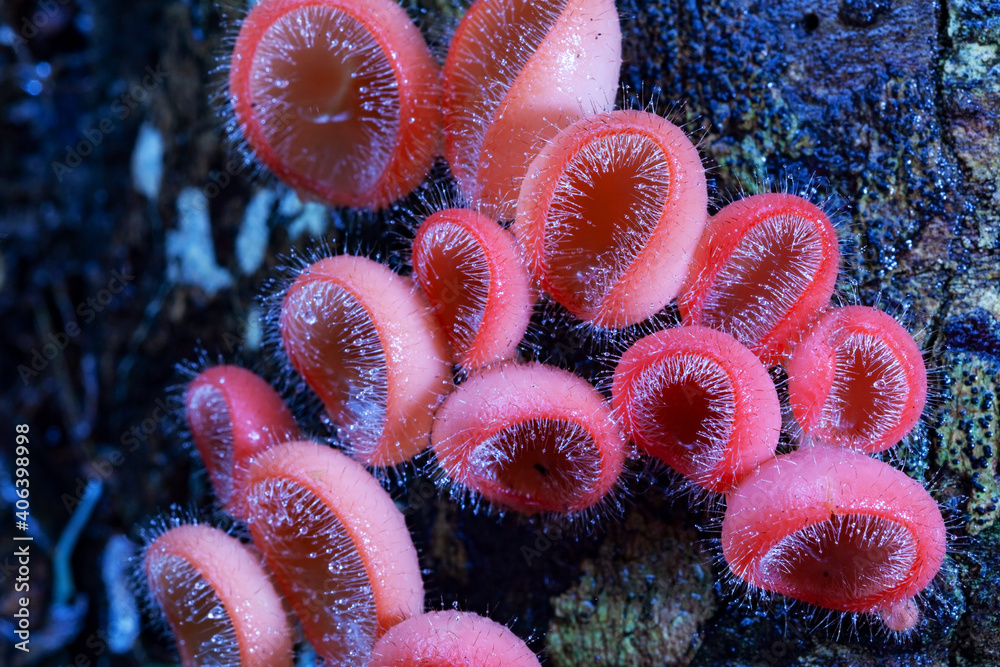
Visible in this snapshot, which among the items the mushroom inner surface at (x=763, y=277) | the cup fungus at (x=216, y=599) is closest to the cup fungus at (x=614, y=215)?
the mushroom inner surface at (x=763, y=277)

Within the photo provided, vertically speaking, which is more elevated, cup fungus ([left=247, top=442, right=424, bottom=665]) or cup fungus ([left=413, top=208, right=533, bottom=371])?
cup fungus ([left=413, top=208, right=533, bottom=371])

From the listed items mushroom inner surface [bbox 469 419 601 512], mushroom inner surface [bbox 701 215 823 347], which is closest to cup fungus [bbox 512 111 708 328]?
mushroom inner surface [bbox 701 215 823 347]

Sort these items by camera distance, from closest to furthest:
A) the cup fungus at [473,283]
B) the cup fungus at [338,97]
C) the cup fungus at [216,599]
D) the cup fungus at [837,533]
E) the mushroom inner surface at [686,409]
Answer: the cup fungus at [837,533] → the mushroom inner surface at [686,409] → the cup fungus at [473,283] → the cup fungus at [216,599] → the cup fungus at [338,97]

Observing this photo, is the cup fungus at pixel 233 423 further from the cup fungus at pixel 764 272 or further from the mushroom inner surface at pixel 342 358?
the cup fungus at pixel 764 272

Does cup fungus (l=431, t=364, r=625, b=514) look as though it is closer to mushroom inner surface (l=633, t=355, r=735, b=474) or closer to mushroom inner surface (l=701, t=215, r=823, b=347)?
mushroom inner surface (l=633, t=355, r=735, b=474)

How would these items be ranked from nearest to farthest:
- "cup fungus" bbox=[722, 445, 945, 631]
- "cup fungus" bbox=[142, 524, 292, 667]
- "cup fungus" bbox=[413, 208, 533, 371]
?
"cup fungus" bbox=[722, 445, 945, 631]
"cup fungus" bbox=[413, 208, 533, 371]
"cup fungus" bbox=[142, 524, 292, 667]

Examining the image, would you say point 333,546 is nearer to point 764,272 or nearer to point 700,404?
point 700,404
